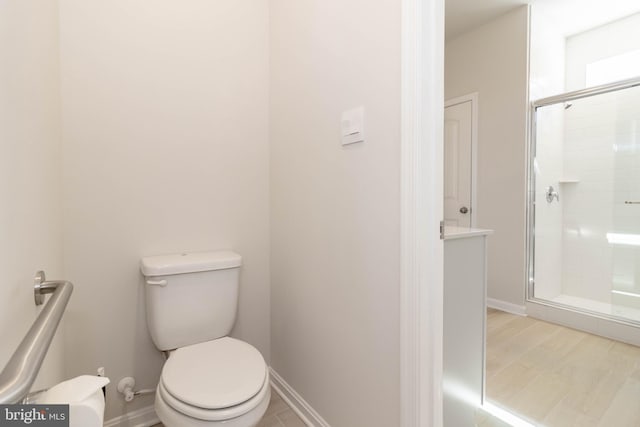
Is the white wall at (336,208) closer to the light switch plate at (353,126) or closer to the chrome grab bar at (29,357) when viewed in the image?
the light switch plate at (353,126)

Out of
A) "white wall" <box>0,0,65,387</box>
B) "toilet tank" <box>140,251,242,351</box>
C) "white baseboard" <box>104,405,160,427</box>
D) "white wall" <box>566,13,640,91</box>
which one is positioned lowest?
"white baseboard" <box>104,405,160,427</box>

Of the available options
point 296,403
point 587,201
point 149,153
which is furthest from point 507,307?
point 149,153

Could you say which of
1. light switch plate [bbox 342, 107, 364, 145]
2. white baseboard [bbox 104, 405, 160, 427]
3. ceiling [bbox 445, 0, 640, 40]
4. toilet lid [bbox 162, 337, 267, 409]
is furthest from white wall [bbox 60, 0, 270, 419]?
ceiling [bbox 445, 0, 640, 40]

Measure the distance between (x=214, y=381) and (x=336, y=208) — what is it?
0.78 m

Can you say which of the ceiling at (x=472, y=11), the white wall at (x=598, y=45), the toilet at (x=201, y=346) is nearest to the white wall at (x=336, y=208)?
the toilet at (x=201, y=346)

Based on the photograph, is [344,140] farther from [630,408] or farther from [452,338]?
[630,408]

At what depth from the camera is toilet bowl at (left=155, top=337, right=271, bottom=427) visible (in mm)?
968

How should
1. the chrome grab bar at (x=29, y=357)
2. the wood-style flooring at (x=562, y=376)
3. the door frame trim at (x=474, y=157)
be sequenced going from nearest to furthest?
the chrome grab bar at (x=29, y=357)
the wood-style flooring at (x=562, y=376)
the door frame trim at (x=474, y=157)

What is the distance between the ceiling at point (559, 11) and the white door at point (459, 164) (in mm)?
737

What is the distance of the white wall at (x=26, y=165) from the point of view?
601 millimetres

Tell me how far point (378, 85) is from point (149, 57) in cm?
111

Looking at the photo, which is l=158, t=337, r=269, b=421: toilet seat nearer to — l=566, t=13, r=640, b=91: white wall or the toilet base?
the toilet base

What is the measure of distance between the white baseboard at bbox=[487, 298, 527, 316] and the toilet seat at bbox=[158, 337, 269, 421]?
2.64 meters

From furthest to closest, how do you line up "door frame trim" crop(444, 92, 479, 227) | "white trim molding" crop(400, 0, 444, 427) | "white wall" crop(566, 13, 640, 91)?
"door frame trim" crop(444, 92, 479, 227), "white wall" crop(566, 13, 640, 91), "white trim molding" crop(400, 0, 444, 427)
